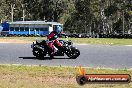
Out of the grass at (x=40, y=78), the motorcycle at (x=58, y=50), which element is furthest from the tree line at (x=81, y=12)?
the grass at (x=40, y=78)

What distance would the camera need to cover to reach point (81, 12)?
9500 cm

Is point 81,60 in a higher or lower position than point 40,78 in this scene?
lower

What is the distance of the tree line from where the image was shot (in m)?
89.6

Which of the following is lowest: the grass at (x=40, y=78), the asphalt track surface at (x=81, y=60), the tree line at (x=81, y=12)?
the tree line at (x=81, y=12)

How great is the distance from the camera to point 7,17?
110000 mm

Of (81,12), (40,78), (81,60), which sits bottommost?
(81,12)

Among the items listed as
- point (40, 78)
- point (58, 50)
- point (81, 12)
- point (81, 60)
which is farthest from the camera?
point (81, 12)

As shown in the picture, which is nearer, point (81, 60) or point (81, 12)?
point (81, 60)

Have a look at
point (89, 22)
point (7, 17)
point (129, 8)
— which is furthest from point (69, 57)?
point (7, 17)

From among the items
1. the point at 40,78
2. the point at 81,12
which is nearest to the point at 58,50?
the point at 40,78

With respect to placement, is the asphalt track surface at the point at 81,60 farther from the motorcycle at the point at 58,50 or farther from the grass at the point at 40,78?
the grass at the point at 40,78

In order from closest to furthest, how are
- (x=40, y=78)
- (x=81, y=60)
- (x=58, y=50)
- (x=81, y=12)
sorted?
(x=40, y=78)
(x=81, y=60)
(x=58, y=50)
(x=81, y=12)

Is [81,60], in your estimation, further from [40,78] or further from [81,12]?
[81,12]

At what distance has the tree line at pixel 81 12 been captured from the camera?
89.6 meters
